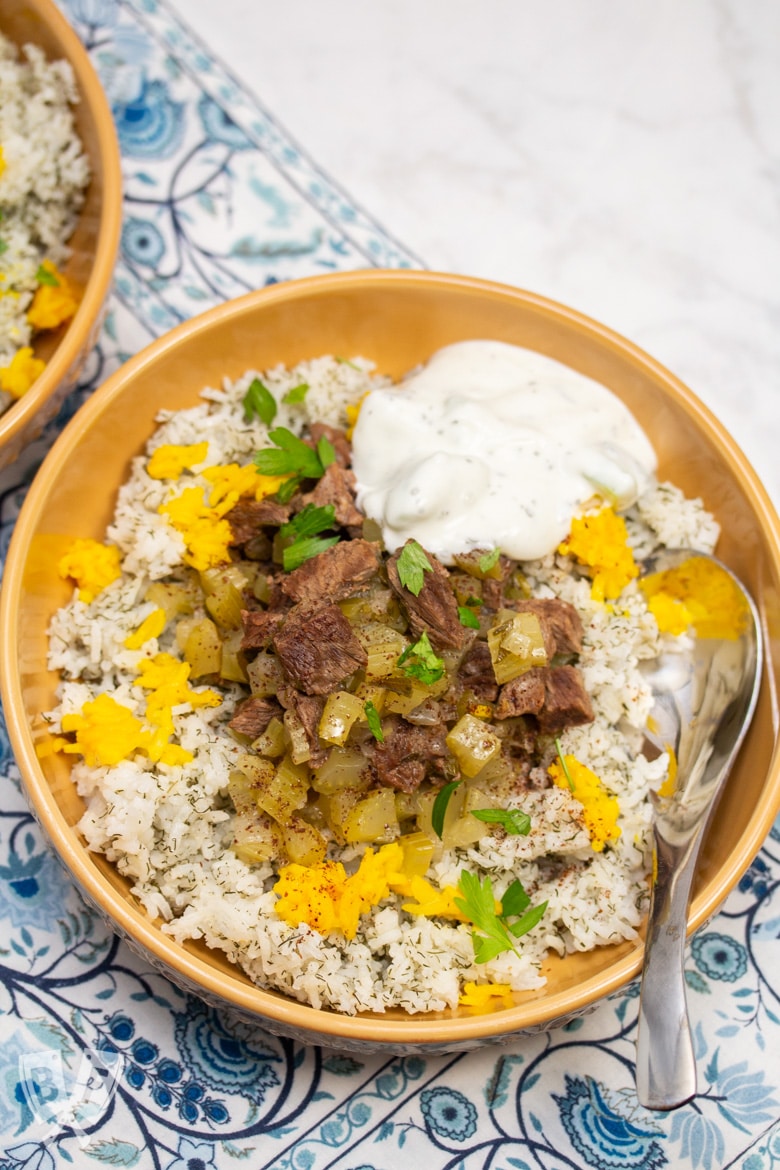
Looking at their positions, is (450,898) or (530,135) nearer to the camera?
(450,898)

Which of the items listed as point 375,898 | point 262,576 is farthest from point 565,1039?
point 262,576

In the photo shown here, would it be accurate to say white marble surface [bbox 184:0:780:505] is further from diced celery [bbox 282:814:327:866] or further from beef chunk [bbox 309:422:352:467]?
diced celery [bbox 282:814:327:866]

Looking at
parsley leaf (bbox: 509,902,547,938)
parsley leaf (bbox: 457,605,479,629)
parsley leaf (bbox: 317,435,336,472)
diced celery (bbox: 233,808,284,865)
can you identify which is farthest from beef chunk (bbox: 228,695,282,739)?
parsley leaf (bbox: 509,902,547,938)

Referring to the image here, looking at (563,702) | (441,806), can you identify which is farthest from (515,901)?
(563,702)

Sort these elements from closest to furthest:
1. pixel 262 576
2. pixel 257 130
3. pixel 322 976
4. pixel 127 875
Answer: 1. pixel 322 976
2. pixel 127 875
3. pixel 262 576
4. pixel 257 130

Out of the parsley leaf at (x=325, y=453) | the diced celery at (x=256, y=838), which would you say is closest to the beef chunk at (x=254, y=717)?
the diced celery at (x=256, y=838)

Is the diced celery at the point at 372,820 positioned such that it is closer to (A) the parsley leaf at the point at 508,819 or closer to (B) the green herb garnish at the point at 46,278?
(A) the parsley leaf at the point at 508,819

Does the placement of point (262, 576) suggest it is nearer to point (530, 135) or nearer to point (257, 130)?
point (257, 130)
